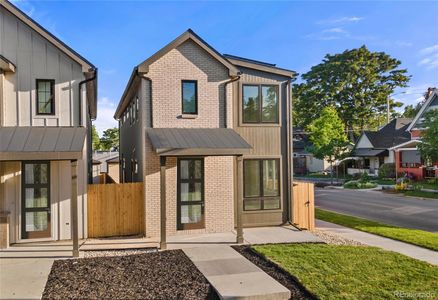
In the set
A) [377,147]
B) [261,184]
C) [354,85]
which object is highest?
[354,85]

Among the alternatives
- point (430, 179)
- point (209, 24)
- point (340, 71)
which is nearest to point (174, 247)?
point (209, 24)

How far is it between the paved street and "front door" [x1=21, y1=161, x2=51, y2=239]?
15.1 m

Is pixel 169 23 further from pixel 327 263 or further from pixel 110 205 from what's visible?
pixel 327 263

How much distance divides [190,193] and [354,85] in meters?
53.9

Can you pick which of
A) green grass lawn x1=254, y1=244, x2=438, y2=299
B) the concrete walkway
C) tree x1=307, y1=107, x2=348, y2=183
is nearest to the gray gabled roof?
tree x1=307, y1=107, x2=348, y2=183

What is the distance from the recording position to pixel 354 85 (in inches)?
2339

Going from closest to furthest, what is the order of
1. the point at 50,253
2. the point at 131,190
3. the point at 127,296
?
the point at 127,296 < the point at 50,253 < the point at 131,190

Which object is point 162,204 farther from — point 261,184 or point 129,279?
point 261,184

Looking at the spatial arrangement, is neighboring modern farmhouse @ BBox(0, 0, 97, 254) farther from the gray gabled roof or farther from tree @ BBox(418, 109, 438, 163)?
the gray gabled roof

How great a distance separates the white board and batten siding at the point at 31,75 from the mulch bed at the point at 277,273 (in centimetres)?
713

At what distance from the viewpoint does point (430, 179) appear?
3544 cm

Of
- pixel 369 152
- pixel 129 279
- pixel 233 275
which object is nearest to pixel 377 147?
pixel 369 152

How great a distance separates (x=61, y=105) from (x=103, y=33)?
368 centimetres

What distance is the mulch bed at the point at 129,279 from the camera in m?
7.27
